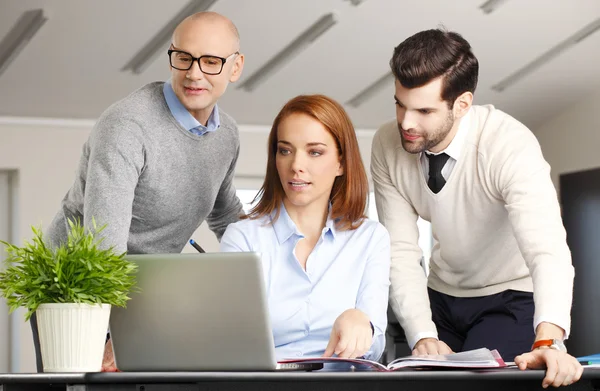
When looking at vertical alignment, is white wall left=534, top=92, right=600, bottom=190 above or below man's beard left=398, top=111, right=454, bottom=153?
above

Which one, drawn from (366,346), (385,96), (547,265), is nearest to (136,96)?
(366,346)

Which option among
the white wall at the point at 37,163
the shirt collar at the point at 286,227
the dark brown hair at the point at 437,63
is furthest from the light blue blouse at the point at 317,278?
the white wall at the point at 37,163

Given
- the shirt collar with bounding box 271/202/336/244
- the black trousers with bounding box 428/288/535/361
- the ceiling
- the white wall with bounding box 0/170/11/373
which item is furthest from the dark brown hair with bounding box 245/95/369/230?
the white wall with bounding box 0/170/11/373

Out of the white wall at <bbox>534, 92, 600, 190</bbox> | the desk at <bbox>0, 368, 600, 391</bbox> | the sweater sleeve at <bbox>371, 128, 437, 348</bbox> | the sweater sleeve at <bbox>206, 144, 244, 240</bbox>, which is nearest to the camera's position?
the desk at <bbox>0, 368, 600, 391</bbox>

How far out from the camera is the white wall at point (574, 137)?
7543 millimetres

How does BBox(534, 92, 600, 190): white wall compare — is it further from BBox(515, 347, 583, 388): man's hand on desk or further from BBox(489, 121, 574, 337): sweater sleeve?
BBox(515, 347, 583, 388): man's hand on desk

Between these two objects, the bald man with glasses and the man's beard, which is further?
the man's beard

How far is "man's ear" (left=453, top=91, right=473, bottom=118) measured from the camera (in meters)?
2.15

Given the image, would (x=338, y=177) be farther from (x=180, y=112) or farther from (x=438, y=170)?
(x=180, y=112)

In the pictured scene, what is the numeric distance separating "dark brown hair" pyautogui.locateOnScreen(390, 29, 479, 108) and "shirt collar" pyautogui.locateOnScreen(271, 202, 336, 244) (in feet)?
1.24

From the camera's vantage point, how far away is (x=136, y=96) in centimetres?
220

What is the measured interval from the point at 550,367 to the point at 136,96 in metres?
1.24

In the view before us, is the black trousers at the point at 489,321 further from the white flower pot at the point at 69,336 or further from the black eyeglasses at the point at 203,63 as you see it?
the white flower pot at the point at 69,336

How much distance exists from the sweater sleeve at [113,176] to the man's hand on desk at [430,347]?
27.0 inches
